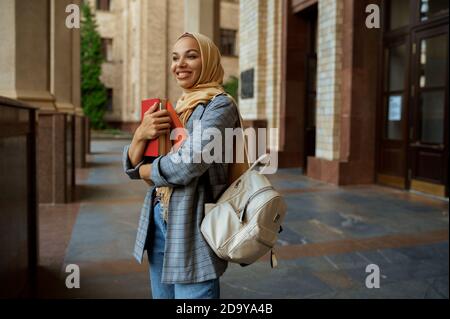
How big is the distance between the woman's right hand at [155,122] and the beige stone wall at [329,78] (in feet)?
27.8

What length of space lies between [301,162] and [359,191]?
12.1ft

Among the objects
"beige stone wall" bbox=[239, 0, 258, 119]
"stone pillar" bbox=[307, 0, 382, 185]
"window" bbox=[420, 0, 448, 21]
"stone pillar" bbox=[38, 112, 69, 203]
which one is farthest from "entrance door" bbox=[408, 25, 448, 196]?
"stone pillar" bbox=[38, 112, 69, 203]

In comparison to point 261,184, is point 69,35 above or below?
above

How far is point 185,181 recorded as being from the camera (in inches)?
43.9

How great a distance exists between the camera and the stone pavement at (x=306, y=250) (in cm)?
338

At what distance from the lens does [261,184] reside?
119cm

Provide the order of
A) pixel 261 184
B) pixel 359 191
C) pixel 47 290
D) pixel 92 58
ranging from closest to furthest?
1. pixel 261 184
2. pixel 47 290
3. pixel 359 191
4. pixel 92 58

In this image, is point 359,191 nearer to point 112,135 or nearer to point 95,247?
point 95,247

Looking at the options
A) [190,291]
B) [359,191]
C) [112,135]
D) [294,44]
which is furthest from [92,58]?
[190,291]

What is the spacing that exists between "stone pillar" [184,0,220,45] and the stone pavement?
2347 millimetres

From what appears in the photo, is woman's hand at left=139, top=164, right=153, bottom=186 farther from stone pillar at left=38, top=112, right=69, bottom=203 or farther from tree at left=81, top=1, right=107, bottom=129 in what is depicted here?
tree at left=81, top=1, right=107, bottom=129

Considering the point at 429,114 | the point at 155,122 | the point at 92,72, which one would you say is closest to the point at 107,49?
the point at 92,72

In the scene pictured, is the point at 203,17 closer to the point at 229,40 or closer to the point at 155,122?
the point at 155,122

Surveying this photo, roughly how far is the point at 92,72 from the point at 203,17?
97.2 ft
